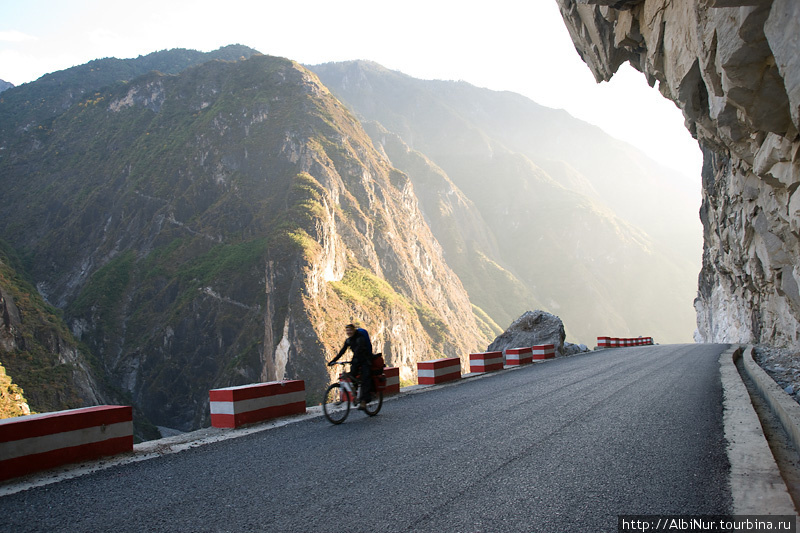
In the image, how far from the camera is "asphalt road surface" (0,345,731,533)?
3709mm

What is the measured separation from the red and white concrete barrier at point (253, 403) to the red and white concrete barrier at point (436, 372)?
431 centimetres

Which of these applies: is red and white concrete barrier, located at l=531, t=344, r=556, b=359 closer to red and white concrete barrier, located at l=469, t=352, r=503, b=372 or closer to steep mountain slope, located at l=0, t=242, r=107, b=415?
red and white concrete barrier, located at l=469, t=352, r=503, b=372

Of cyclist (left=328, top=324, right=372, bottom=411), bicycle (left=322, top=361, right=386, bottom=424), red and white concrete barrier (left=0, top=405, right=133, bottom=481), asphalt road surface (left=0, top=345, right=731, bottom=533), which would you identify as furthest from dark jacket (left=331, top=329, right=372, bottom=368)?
red and white concrete barrier (left=0, top=405, right=133, bottom=481)

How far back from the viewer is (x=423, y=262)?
11881 cm

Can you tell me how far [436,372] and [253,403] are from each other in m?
5.63

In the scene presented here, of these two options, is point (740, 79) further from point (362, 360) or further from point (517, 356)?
point (517, 356)

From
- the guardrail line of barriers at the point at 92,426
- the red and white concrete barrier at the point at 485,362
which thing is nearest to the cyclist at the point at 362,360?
the guardrail line of barriers at the point at 92,426

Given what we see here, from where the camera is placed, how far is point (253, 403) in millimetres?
8016

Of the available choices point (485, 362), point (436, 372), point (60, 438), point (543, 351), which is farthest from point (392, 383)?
point (543, 351)

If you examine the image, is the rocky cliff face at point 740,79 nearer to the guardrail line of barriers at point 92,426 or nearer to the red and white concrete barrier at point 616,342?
the guardrail line of barriers at point 92,426

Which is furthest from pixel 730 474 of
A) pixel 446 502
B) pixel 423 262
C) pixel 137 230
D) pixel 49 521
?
pixel 423 262

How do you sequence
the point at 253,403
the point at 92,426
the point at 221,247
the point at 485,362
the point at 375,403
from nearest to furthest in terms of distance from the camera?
the point at 92,426, the point at 253,403, the point at 375,403, the point at 485,362, the point at 221,247

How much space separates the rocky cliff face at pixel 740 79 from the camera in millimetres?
6094

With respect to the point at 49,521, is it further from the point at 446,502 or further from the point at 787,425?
the point at 787,425
